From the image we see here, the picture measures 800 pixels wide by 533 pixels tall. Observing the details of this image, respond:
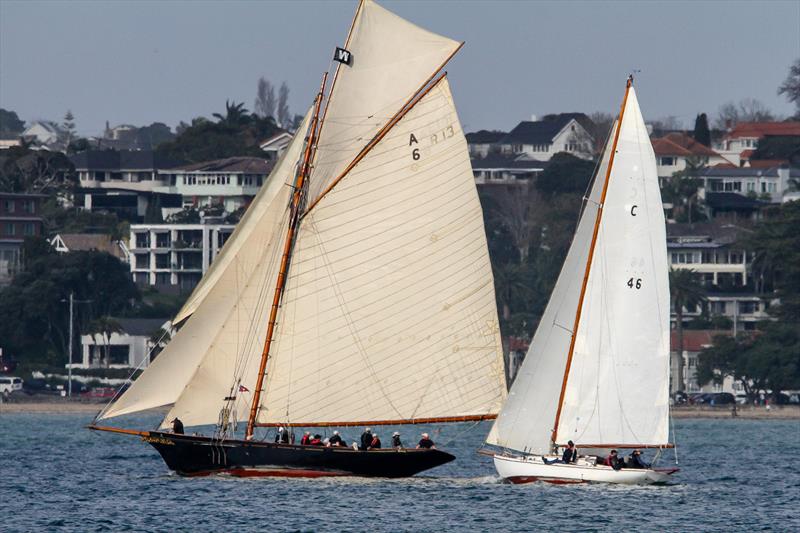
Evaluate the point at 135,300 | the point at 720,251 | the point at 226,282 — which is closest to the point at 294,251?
the point at 226,282

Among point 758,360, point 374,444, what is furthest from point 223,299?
point 758,360

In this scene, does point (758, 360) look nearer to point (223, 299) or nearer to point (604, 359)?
point (604, 359)

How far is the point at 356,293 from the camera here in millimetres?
61375

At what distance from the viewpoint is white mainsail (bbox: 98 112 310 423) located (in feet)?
198

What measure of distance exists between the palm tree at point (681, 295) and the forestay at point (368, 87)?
352 feet

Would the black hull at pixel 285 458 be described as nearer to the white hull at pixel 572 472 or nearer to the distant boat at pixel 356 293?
the distant boat at pixel 356 293

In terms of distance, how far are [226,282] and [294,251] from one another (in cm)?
246

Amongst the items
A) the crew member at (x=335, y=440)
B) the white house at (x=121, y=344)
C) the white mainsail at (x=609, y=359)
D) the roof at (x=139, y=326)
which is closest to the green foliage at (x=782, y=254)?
the white house at (x=121, y=344)

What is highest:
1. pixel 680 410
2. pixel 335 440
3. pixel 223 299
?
pixel 223 299

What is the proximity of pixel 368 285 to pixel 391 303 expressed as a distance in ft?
3.00

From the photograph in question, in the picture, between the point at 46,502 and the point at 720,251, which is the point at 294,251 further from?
the point at 720,251

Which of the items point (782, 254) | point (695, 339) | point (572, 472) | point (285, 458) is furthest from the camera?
point (695, 339)

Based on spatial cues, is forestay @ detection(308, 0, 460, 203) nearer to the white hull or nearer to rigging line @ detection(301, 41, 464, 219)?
rigging line @ detection(301, 41, 464, 219)

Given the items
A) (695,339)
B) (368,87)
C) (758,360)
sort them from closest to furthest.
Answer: (368,87) → (758,360) → (695,339)
